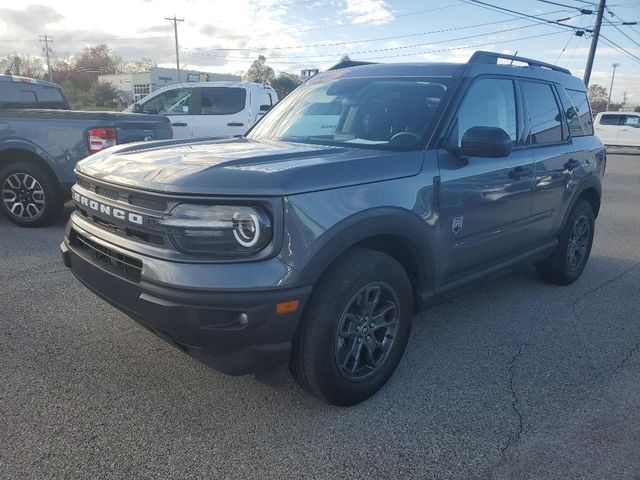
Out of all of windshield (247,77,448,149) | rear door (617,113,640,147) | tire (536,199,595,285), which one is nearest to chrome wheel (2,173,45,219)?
windshield (247,77,448,149)

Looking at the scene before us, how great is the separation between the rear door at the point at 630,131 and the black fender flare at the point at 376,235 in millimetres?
28457

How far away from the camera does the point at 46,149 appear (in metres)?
6.16

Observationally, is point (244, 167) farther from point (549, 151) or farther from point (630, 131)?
point (630, 131)

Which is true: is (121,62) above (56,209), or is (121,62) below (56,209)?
above

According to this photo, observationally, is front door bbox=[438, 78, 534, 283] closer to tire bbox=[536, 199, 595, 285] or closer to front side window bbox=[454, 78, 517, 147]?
front side window bbox=[454, 78, 517, 147]

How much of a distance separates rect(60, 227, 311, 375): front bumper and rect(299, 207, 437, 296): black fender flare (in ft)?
0.49

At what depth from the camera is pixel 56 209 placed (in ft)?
Answer: 20.9

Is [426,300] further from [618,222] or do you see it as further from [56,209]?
[618,222]

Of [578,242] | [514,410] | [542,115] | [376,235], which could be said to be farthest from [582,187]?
[376,235]

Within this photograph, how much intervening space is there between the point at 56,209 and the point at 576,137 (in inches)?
225

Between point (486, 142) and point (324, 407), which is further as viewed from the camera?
point (486, 142)

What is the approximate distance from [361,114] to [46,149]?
4242mm

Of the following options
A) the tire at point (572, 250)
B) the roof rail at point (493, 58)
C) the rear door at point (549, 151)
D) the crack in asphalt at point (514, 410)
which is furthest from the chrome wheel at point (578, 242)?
the crack in asphalt at point (514, 410)

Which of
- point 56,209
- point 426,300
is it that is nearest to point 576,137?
point 426,300
